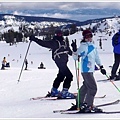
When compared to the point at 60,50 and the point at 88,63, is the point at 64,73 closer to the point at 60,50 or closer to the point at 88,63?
the point at 60,50

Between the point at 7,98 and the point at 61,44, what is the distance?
2.07 meters

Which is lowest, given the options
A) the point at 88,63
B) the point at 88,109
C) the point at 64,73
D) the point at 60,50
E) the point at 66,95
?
the point at 66,95

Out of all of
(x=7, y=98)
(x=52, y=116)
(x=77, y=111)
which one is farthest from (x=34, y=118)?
(x=7, y=98)

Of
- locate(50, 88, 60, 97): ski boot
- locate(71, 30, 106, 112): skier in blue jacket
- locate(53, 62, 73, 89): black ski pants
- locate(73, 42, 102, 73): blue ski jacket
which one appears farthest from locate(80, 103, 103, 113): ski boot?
locate(50, 88, 60, 97): ski boot

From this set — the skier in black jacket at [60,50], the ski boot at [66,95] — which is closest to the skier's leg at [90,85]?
the skier in black jacket at [60,50]

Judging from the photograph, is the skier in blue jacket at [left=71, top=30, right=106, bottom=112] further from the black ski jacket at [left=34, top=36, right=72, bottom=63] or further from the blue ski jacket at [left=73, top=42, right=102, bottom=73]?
the black ski jacket at [left=34, top=36, right=72, bottom=63]

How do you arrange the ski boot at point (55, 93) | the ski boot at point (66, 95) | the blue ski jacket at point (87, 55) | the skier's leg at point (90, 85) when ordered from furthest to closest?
the ski boot at point (55, 93), the ski boot at point (66, 95), the skier's leg at point (90, 85), the blue ski jacket at point (87, 55)

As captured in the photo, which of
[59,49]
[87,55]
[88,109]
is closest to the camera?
[87,55]

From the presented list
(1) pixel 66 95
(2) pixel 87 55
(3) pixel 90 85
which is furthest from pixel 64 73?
(2) pixel 87 55

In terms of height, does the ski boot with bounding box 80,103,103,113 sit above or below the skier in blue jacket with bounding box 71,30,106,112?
below

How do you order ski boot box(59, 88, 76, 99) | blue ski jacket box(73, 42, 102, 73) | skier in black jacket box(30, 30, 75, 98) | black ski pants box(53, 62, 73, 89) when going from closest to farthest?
1. blue ski jacket box(73, 42, 102, 73)
2. skier in black jacket box(30, 30, 75, 98)
3. black ski pants box(53, 62, 73, 89)
4. ski boot box(59, 88, 76, 99)

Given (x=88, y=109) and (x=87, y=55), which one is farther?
(x=88, y=109)

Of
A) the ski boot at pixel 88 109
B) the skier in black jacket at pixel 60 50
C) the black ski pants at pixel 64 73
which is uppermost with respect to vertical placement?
the skier in black jacket at pixel 60 50

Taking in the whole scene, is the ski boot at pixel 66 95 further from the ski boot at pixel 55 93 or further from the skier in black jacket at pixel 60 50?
the ski boot at pixel 55 93
